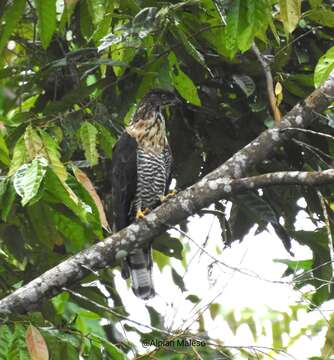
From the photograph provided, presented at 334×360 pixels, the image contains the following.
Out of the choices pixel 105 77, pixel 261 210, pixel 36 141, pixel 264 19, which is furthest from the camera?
pixel 105 77

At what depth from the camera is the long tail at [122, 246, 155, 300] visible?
196 inches

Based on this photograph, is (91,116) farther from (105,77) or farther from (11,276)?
(11,276)

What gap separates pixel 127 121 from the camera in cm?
514

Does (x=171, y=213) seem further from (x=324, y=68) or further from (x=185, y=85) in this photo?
(x=324, y=68)

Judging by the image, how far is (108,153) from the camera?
4.17 meters

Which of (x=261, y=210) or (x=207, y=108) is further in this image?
(x=207, y=108)

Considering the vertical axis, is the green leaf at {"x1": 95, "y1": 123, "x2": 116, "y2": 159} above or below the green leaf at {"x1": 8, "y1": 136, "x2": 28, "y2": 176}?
below

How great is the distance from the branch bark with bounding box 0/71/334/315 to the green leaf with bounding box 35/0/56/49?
80 cm

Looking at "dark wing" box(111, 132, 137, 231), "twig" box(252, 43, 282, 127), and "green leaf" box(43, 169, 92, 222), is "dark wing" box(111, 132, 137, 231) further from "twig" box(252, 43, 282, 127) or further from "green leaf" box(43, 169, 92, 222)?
"green leaf" box(43, 169, 92, 222)

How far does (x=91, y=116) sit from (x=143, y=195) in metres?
1.01

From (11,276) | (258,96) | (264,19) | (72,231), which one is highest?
(264,19)

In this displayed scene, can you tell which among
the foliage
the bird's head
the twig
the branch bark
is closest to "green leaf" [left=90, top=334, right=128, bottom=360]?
the foliage

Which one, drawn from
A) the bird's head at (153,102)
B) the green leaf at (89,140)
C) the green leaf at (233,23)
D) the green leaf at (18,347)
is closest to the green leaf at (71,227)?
the green leaf at (89,140)

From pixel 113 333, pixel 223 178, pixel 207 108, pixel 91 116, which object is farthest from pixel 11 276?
pixel 223 178
